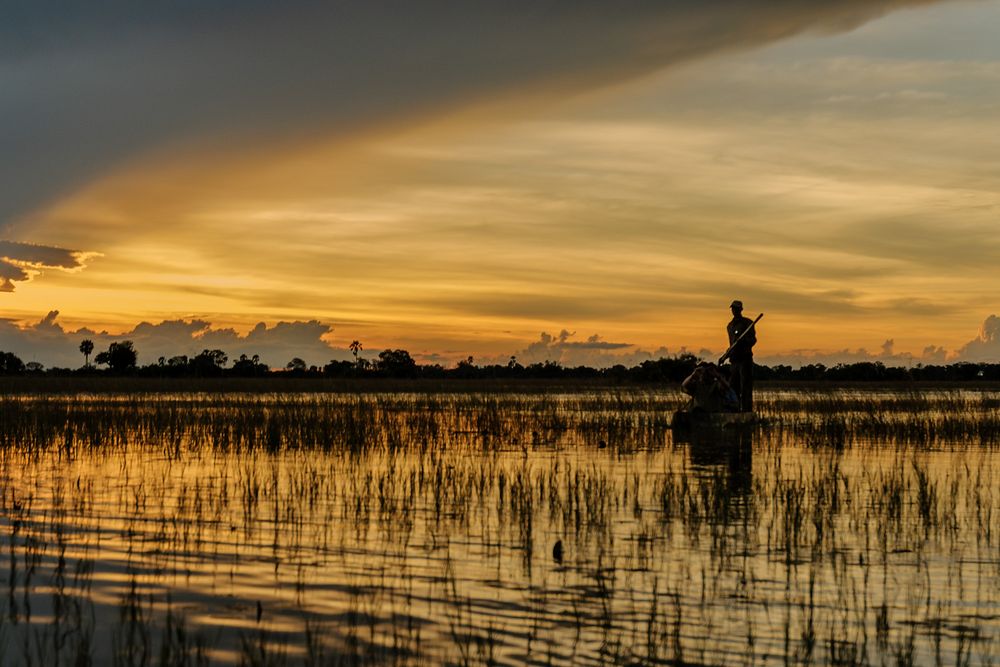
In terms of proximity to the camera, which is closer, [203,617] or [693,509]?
[203,617]

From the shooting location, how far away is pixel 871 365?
334 feet

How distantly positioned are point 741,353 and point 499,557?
1688cm

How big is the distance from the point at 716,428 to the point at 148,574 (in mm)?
17977

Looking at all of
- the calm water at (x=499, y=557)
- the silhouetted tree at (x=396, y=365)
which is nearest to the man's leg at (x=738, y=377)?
the calm water at (x=499, y=557)

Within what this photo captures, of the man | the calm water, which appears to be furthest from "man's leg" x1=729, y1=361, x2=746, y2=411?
the calm water

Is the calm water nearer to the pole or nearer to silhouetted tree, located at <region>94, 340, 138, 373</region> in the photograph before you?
the pole

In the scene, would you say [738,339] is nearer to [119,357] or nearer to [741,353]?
[741,353]

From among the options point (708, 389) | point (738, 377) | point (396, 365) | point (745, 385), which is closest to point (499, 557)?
point (708, 389)

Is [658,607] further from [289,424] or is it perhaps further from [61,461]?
[289,424]

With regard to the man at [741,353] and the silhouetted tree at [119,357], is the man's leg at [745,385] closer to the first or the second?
the man at [741,353]

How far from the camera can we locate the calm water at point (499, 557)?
6832 mm

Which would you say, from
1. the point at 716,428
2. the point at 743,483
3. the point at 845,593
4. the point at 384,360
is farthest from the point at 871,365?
the point at 845,593

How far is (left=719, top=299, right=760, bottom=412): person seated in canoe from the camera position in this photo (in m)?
25.3

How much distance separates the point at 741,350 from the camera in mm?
25578
